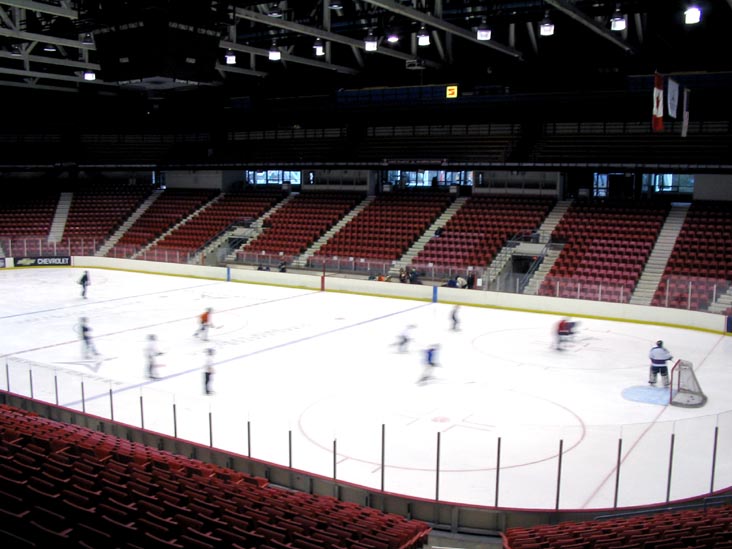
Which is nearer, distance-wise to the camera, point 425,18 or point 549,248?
point 425,18

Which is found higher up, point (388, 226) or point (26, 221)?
point (388, 226)

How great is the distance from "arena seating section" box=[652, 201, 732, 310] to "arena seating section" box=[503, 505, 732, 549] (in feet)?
50.3

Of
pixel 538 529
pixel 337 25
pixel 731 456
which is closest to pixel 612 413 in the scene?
pixel 731 456

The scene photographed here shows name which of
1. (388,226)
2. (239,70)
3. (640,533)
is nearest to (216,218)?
(239,70)

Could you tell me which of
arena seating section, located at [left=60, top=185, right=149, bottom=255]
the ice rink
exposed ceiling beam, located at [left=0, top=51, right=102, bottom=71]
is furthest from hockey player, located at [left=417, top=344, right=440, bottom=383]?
arena seating section, located at [left=60, top=185, right=149, bottom=255]

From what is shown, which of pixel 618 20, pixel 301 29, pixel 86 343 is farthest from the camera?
pixel 301 29

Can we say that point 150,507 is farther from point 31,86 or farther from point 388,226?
point 31,86

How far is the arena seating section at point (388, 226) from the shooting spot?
108 ft

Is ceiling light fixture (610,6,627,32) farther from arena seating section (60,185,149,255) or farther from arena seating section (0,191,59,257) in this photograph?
arena seating section (0,191,59,257)

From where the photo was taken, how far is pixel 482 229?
106 feet

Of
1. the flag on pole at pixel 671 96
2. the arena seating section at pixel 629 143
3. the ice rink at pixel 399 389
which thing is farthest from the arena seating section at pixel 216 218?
the flag on pole at pixel 671 96

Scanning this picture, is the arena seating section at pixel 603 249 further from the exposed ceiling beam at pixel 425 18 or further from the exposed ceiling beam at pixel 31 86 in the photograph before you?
the exposed ceiling beam at pixel 31 86

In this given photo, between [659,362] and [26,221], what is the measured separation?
38.0 m

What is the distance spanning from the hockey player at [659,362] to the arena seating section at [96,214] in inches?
1236
